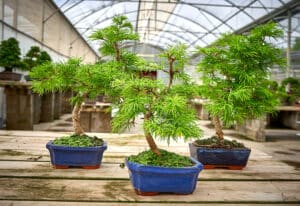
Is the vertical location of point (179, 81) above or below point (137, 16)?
below

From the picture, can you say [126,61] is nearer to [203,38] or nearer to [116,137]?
[116,137]

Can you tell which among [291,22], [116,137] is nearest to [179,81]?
[116,137]

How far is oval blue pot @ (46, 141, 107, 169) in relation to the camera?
244 cm

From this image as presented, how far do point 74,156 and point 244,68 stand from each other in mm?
1448

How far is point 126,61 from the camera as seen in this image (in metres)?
2.49

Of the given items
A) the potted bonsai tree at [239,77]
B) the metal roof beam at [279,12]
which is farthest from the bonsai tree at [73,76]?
the metal roof beam at [279,12]

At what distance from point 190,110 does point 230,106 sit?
0.48m

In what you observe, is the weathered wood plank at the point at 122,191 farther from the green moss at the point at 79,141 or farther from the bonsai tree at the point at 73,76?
the bonsai tree at the point at 73,76

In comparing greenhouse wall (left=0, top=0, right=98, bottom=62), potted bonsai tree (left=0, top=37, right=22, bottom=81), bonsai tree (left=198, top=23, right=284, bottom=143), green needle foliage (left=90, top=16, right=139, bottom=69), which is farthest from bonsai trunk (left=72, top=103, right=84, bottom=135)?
potted bonsai tree (left=0, top=37, right=22, bottom=81)

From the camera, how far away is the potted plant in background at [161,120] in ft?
5.84

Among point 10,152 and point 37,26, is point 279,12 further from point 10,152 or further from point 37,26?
point 10,152

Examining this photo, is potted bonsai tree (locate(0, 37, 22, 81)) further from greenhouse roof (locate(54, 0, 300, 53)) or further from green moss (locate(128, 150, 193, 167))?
greenhouse roof (locate(54, 0, 300, 53))

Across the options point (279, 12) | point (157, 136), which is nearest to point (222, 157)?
point (157, 136)

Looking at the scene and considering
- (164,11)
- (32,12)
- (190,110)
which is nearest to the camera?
(190,110)
